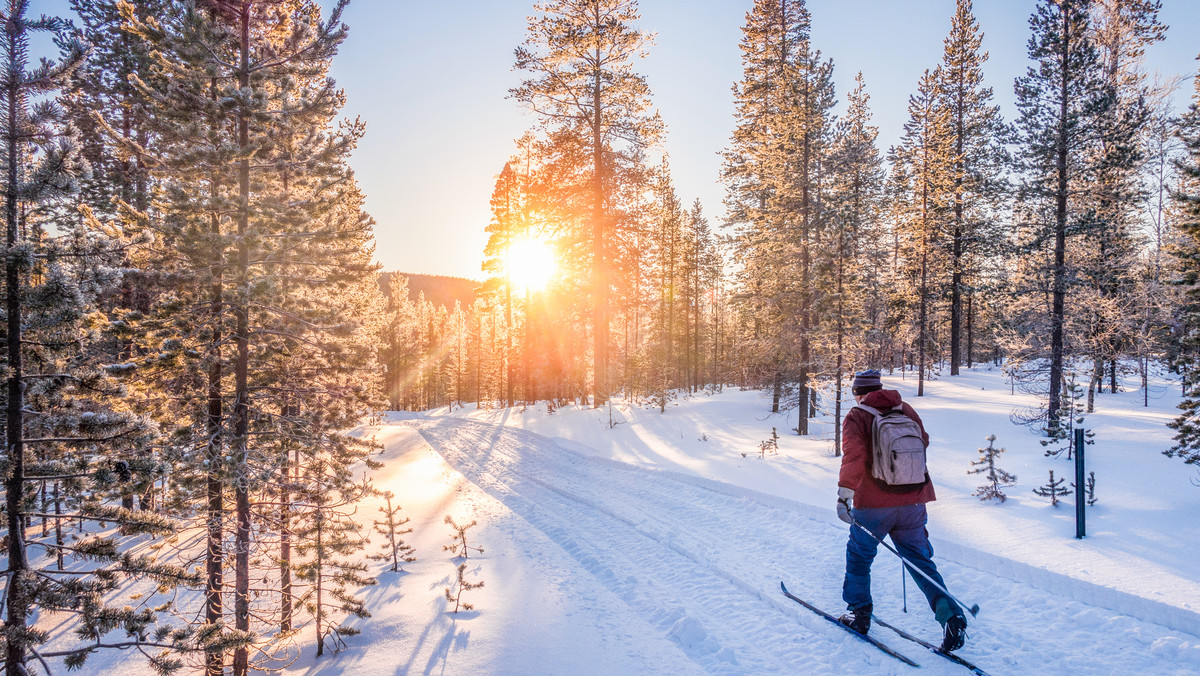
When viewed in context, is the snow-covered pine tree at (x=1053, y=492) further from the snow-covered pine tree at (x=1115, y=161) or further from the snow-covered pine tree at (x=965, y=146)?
the snow-covered pine tree at (x=965, y=146)

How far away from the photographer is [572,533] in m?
8.91

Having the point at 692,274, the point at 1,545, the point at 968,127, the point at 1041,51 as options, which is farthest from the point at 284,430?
the point at 692,274

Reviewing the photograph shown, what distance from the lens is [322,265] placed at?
7789 millimetres

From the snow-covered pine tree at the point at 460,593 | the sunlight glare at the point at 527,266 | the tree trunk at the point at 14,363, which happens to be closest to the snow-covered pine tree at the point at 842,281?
the snow-covered pine tree at the point at 460,593

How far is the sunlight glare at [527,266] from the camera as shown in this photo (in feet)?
106

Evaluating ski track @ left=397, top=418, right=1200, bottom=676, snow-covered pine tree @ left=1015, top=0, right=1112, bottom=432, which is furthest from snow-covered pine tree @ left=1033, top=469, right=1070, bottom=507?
snow-covered pine tree @ left=1015, top=0, right=1112, bottom=432

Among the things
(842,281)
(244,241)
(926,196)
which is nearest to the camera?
(244,241)

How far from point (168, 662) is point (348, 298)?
11885 millimetres

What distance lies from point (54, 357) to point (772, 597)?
27.1 feet

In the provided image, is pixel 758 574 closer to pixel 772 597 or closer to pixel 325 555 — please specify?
pixel 772 597

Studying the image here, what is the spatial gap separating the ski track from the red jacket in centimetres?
132

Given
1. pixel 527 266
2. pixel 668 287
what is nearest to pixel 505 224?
pixel 527 266

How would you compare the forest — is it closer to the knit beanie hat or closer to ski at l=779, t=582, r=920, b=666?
ski at l=779, t=582, r=920, b=666

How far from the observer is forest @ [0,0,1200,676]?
16.9 feet
